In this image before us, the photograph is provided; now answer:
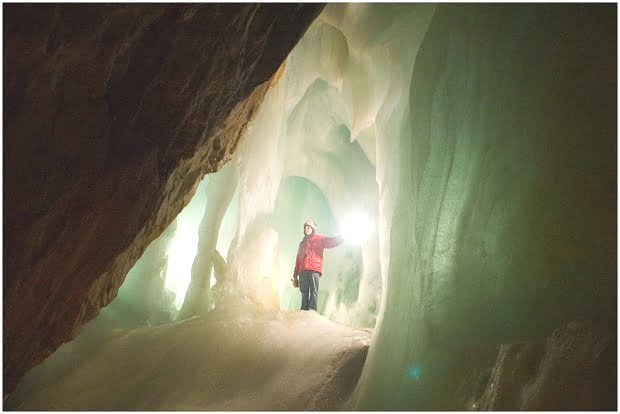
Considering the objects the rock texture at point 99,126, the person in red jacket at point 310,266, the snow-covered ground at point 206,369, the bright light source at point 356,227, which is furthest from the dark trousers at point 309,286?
the rock texture at point 99,126

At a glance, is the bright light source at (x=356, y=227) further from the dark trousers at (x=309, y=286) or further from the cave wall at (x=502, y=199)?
the cave wall at (x=502, y=199)

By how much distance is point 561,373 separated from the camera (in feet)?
6.20

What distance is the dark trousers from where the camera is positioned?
27.1 feet

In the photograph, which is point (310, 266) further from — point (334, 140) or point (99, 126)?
point (334, 140)

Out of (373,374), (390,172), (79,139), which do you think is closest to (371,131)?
(390,172)

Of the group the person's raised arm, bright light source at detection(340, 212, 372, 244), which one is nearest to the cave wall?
the person's raised arm

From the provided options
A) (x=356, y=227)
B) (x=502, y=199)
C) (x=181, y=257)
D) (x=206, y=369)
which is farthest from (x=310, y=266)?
(x=181, y=257)

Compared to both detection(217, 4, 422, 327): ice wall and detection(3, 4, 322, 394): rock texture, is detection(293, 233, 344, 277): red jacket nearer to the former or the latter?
detection(217, 4, 422, 327): ice wall

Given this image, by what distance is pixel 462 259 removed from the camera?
306 cm

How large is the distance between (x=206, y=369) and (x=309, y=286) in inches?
133

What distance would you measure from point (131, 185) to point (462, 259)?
2610 millimetres

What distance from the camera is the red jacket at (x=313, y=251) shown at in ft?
27.3

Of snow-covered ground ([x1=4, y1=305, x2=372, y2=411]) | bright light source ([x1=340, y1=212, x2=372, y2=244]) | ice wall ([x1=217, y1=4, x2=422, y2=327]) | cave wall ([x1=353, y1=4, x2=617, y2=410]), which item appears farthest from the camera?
bright light source ([x1=340, y1=212, x2=372, y2=244])

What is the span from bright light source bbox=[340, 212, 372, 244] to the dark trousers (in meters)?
3.82
